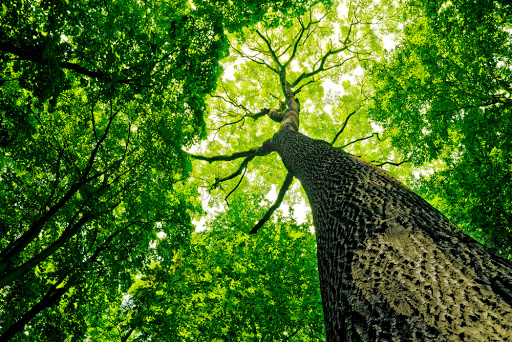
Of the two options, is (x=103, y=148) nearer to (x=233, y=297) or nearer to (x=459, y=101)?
(x=233, y=297)

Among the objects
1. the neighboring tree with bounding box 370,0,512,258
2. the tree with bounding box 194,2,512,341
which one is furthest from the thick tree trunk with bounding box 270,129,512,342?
the neighboring tree with bounding box 370,0,512,258

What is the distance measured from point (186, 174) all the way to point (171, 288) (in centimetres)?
410

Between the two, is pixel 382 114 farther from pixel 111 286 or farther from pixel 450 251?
pixel 111 286

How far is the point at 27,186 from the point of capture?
4742 mm

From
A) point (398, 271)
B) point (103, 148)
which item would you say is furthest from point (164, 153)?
point (398, 271)

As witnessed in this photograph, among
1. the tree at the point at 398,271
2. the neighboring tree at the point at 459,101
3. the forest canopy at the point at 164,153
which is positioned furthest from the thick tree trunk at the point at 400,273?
the neighboring tree at the point at 459,101

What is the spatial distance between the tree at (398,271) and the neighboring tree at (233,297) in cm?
537

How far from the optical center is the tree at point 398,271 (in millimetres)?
1143

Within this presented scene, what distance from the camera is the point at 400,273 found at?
1517mm

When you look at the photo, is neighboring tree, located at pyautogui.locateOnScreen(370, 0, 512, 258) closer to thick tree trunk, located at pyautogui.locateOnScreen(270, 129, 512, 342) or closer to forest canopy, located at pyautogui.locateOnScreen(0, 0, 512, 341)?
forest canopy, located at pyautogui.locateOnScreen(0, 0, 512, 341)

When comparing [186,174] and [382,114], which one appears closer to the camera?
[186,174]

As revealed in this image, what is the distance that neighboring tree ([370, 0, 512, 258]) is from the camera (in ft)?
18.4

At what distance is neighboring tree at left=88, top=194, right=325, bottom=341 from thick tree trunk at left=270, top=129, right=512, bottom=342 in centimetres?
548

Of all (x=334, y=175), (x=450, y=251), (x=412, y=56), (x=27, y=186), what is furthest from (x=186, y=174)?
(x=412, y=56)
